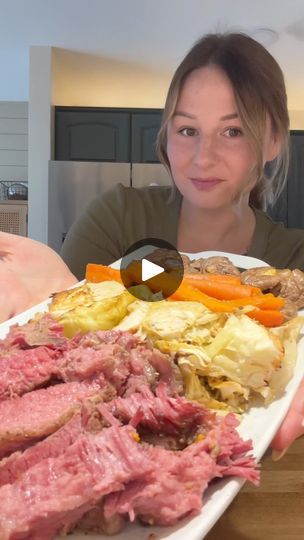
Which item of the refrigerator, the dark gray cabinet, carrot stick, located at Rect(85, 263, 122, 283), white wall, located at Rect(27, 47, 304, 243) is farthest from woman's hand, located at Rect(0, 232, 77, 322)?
the dark gray cabinet

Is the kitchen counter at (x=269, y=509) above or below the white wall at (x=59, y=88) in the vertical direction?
below

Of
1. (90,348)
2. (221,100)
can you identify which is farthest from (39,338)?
(221,100)

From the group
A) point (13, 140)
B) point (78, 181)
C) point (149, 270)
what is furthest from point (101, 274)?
point (13, 140)

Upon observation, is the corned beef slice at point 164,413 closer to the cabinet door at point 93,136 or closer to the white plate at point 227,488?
the white plate at point 227,488

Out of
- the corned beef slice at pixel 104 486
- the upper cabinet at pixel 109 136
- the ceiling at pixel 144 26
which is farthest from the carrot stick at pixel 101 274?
the upper cabinet at pixel 109 136

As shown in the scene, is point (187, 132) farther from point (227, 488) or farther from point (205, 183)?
point (227, 488)

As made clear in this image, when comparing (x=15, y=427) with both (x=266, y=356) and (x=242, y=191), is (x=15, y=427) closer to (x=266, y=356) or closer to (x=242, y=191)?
(x=266, y=356)
